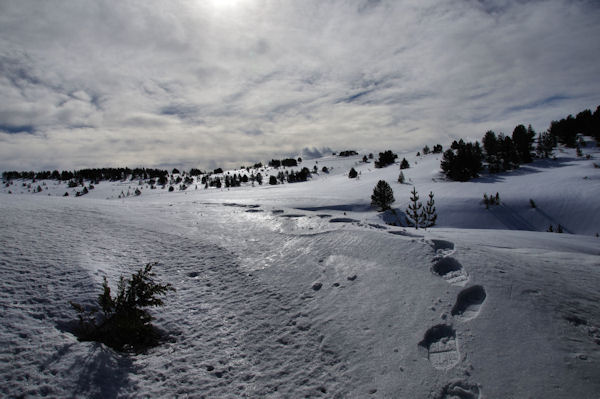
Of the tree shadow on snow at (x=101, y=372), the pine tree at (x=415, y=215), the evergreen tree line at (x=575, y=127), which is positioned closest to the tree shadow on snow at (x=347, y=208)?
the pine tree at (x=415, y=215)

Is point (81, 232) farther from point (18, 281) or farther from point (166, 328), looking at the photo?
point (166, 328)

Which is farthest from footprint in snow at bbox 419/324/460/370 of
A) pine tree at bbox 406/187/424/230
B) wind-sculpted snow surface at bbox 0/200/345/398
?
pine tree at bbox 406/187/424/230

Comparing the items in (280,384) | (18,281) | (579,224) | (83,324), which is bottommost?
(579,224)

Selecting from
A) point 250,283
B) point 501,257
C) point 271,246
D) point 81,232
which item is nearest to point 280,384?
point 250,283

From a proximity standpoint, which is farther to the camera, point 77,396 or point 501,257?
point 501,257

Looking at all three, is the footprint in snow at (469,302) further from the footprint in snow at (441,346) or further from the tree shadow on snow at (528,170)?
the tree shadow on snow at (528,170)

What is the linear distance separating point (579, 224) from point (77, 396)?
86.3 ft

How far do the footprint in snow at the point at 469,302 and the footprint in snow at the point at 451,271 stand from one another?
7.2 inches

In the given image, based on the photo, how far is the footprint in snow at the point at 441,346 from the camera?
284cm

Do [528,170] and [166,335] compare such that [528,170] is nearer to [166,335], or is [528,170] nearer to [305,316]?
[305,316]

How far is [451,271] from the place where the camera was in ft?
15.1

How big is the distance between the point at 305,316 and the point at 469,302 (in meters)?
2.41

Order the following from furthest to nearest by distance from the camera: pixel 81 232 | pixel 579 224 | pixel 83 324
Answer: pixel 579 224 < pixel 81 232 < pixel 83 324

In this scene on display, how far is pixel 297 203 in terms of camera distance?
20.1m
